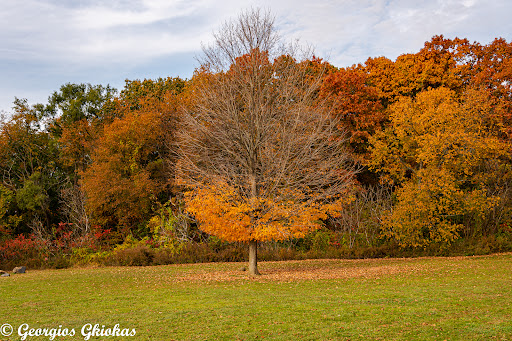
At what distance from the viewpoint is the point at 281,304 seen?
10391 millimetres

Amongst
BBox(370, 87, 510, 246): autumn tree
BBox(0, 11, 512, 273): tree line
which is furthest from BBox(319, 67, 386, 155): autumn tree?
BBox(370, 87, 510, 246): autumn tree

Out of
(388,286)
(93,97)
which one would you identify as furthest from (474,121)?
(93,97)

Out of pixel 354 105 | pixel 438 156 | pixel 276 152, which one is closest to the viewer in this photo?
pixel 276 152

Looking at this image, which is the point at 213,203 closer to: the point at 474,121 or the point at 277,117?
the point at 277,117

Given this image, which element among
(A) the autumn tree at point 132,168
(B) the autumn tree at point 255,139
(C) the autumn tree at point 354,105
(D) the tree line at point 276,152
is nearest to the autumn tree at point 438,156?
(D) the tree line at point 276,152

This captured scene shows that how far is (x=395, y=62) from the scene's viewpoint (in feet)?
101

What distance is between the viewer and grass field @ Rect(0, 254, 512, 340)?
7.97 m

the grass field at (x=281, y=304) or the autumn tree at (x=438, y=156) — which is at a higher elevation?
the autumn tree at (x=438, y=156)

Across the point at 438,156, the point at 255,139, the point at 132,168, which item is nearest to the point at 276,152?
the point at 255,139

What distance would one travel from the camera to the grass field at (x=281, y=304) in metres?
7.97

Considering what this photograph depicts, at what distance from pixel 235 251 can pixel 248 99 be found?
10.7 meters

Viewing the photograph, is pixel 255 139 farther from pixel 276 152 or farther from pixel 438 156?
pixel 438 156

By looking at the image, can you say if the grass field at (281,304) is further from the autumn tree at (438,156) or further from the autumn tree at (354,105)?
the autumn tree at (354,105)

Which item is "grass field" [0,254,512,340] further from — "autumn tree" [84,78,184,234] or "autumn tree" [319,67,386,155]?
"autumn tree" [319,67,386,155]
